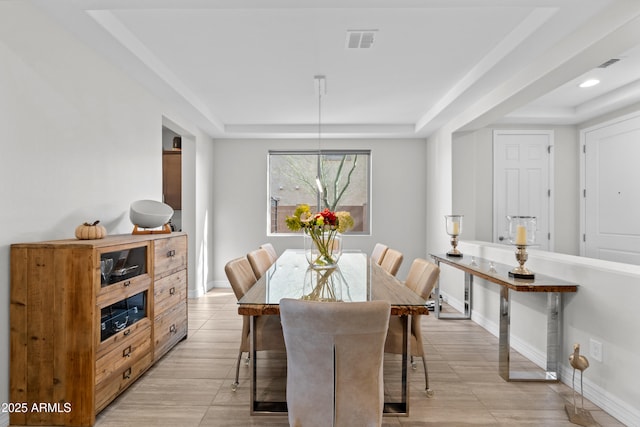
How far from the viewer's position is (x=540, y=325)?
9.09ft

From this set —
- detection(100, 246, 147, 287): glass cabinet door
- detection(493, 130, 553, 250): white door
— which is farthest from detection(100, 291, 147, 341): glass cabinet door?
detection(493, 130, 553, 250): white door

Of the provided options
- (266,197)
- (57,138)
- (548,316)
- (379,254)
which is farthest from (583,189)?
(57,138)

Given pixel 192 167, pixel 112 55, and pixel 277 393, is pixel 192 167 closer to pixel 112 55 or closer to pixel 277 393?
pixel 112 55

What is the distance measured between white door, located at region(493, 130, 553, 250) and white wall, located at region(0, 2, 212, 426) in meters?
4.16

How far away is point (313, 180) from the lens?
18.5 ft

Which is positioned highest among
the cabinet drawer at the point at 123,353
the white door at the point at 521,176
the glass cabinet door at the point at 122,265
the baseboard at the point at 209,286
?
the white door at the point at 521,176

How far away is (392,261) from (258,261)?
1161 millimetres

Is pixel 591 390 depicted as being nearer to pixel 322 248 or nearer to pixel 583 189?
pixel 322 248

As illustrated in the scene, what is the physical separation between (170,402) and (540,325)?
2.78 metres

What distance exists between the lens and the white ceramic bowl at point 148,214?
274 centimetres

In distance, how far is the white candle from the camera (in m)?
2.54

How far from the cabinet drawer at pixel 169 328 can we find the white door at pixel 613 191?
4669mm

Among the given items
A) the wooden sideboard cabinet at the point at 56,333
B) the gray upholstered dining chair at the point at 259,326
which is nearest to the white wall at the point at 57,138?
the wooden sideboard cabinet at the point at 56,333

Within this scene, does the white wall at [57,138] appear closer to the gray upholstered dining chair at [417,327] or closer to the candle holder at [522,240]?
the gray upholstered dining chair at [417,327]
